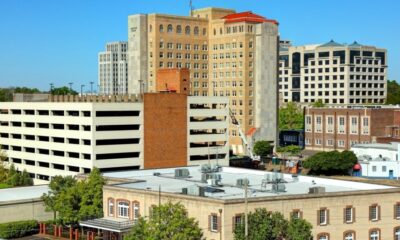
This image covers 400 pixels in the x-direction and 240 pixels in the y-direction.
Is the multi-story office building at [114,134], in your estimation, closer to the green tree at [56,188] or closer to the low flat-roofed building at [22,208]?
the low flat-roofed building at [22,208]

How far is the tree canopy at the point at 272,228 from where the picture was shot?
52.3 meters

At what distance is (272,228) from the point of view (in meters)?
53.0

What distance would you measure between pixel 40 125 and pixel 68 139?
35.2 ft

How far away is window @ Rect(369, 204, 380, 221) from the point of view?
60.7 metres

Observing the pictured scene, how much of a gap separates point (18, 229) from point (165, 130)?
43994 mm

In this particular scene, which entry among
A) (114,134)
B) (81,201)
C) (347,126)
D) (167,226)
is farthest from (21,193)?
(347,126)

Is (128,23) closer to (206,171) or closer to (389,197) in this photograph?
(206,171)

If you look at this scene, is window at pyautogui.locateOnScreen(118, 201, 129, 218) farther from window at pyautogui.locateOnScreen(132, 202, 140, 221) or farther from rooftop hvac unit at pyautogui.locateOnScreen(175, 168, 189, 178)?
rooftop hvac unit at pyautogui.locateOnScreen(175, 168, 189, 178)

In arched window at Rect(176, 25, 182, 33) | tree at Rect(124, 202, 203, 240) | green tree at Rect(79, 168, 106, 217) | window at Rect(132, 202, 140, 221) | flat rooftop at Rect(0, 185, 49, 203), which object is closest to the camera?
tree at Rect(124, 202, 203, 240)

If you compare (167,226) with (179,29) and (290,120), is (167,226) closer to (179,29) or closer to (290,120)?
(179,29)

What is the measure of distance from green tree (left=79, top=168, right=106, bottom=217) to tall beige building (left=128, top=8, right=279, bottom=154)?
105377mm

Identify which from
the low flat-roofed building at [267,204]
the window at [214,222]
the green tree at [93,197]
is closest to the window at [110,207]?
the low flat-roofed building at [267,204]

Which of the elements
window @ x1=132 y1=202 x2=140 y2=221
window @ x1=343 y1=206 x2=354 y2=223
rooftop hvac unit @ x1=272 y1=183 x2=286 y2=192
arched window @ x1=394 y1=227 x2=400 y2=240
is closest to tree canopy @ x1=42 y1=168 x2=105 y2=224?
window @ x1=132 y1=202 x2=140 y2=221

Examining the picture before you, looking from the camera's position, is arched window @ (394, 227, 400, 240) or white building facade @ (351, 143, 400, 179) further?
white building facade @ (351, 143, 400, 179)
